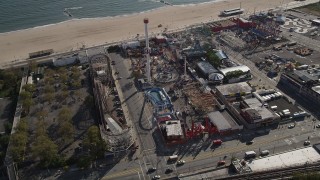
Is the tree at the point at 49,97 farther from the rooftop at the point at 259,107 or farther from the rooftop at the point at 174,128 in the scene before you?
the rooftop at the point at 259,107

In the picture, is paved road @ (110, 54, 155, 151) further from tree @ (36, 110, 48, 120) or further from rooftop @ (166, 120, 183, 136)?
tree @ (36, 110, 48, 120)

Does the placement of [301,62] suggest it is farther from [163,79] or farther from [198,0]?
[198,0]

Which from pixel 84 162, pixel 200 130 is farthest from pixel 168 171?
pixel 84 162

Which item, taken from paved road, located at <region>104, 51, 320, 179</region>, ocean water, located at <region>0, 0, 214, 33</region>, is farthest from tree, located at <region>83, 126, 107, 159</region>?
ocean water, located at <region>0, 0, 214, 33</region>

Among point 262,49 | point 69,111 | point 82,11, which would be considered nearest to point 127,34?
point 82,11

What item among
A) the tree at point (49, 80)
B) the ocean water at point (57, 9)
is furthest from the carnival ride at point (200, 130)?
the ocean water at point (57, 9)
